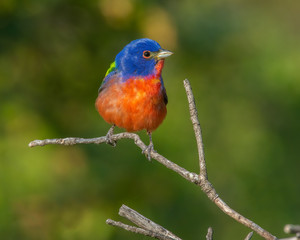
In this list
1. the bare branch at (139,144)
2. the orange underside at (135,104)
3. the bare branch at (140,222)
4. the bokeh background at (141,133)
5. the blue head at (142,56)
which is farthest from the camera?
the bokeh background at (141,133)

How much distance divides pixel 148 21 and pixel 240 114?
176 centimetres

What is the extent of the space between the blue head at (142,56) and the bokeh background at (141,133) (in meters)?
1.58

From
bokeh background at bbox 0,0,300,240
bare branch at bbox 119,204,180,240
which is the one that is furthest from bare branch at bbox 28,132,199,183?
bokeh background at bbox 0,0,300,240

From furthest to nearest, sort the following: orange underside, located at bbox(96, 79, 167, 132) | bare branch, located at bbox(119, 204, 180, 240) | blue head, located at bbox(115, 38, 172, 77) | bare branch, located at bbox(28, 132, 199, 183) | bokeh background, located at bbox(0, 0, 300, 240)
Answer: bokeh background, located at bbox(0, 0, 300, 240) < blue head, located at bbox(115, 38, 172, 77) < orange underside, located at bbox(96, 79, 167, 132) < bare branch, located at bbox(28, 132, 199, 183) < bare branch, located at bbox(119, 204, 180, 240)

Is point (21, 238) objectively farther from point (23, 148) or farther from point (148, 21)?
point (148, 21)

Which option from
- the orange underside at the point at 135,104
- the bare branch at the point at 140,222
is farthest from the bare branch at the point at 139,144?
the orange underside at the point at 135,104

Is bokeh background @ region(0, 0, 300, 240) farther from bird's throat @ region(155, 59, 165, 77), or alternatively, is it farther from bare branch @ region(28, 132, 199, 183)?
bare branch @ region(28, 132, 199, 183)

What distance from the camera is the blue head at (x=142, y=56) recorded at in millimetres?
4289

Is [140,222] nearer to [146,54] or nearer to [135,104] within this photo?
[135,104]

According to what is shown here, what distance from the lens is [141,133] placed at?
19.2ft

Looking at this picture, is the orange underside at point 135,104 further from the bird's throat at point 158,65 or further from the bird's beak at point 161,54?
the bird's beak at point 161,54

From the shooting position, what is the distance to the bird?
4180 mm

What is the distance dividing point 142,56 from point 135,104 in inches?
16.7

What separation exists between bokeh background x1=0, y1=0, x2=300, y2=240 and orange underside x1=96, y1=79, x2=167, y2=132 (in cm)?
157
